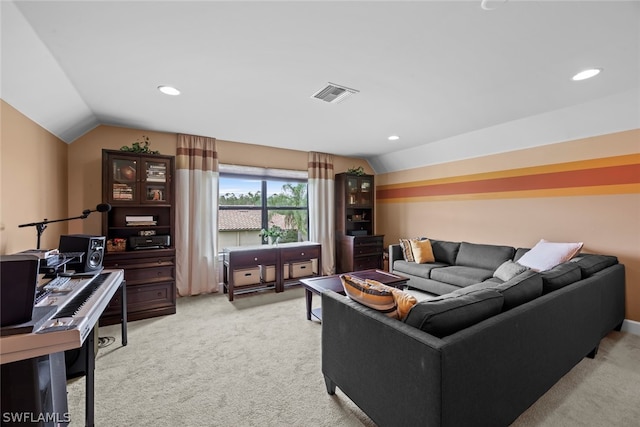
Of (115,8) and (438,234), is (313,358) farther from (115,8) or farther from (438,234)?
(438,234)

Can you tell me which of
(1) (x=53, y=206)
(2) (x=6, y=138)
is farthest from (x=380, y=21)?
(1) (x=53, y=206)

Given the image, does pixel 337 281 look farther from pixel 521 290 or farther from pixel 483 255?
pixel 483 255

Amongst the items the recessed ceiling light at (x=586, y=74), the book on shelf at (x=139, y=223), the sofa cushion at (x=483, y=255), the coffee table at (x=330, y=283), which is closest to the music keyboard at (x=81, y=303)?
the book on shelf at (x=139, y=223)

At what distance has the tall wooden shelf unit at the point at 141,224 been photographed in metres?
2.99

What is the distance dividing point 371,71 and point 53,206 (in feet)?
11.5

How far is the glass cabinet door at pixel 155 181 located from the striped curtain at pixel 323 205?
94.3 inches

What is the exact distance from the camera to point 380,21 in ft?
5.20

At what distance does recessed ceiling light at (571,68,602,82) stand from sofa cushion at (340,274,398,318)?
251 cm

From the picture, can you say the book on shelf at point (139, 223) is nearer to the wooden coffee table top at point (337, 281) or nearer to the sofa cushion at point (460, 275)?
the wooden coffee table top at point (337, 281)

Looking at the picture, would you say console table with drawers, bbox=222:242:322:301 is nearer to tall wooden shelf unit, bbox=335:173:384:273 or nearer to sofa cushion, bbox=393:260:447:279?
tall wooden shelf unit, bbox=335:173:384:273

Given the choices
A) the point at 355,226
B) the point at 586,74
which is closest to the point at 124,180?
the point at 355,226

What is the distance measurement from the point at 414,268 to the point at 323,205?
199cm

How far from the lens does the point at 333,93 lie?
2.55 m

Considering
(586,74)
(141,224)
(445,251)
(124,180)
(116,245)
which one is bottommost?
(445,251)
